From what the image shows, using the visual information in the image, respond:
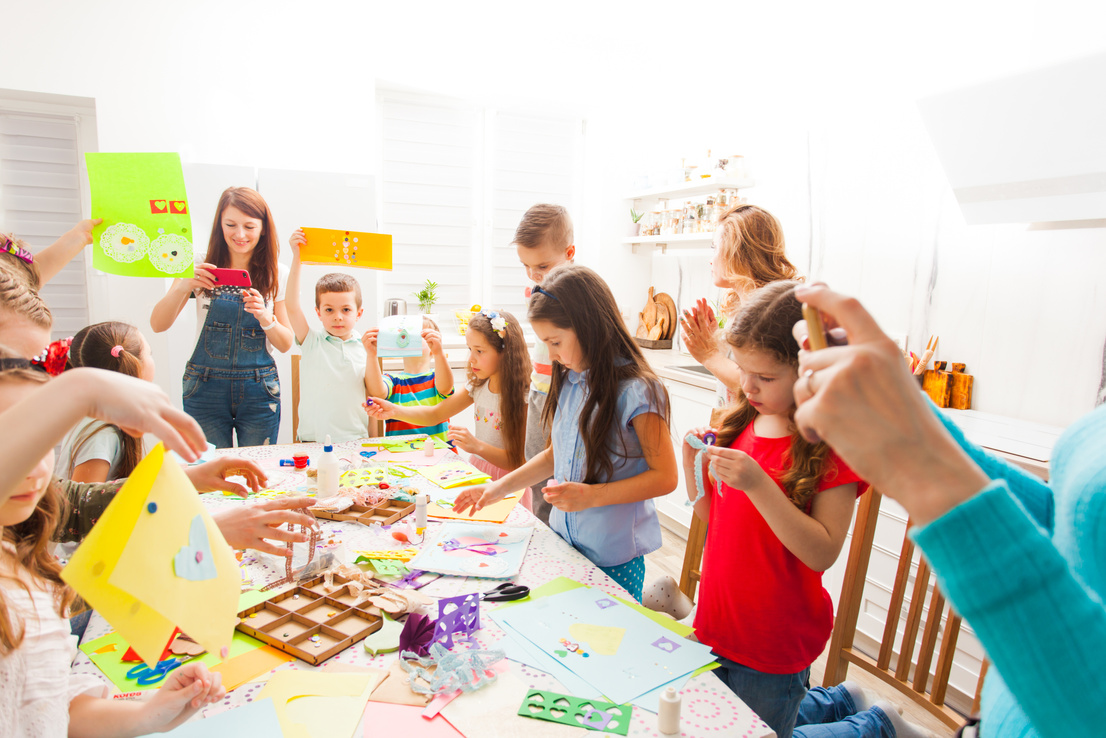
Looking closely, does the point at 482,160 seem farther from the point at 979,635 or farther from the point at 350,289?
the point at 979,635

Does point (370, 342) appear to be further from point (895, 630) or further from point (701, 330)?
point (895, 630)

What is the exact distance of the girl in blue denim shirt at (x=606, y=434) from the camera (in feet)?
4.81

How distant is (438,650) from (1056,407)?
2.23m

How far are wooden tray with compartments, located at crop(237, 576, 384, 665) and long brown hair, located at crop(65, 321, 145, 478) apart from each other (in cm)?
72

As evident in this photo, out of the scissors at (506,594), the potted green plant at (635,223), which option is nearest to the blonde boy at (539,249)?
the scissors at (506,594)

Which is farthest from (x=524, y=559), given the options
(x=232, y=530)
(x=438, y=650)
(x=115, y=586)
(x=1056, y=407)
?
(x=1056, y=407)

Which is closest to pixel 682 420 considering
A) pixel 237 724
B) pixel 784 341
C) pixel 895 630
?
pixel 895 630

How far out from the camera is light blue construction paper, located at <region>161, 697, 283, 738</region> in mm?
809

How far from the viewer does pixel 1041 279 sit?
2.10m

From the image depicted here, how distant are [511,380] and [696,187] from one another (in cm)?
188

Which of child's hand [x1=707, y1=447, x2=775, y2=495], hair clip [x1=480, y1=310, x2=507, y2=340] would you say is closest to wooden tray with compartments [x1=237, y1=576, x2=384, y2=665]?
child's hand [x1=707, y1=447, x2=775, y2=495]

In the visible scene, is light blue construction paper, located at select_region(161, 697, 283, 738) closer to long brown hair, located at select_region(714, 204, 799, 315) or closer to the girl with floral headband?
the girl with floral headband

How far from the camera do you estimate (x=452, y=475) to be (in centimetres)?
185

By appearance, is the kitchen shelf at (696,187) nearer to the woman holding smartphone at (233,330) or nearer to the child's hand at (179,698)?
the woman holding smartphone at (233,330)
